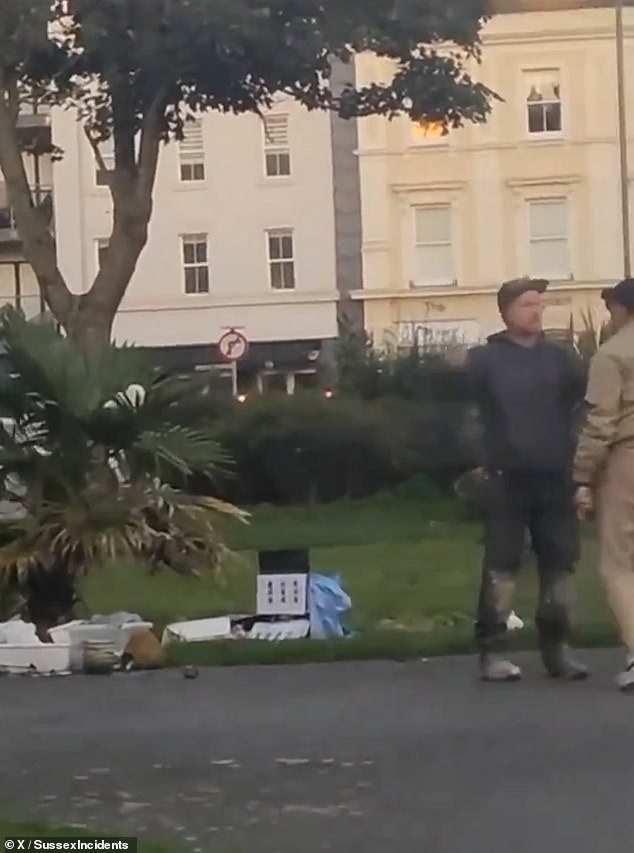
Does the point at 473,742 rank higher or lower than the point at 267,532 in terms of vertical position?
higher

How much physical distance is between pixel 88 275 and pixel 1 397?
41192 mm

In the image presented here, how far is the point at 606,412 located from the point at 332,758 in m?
2.16

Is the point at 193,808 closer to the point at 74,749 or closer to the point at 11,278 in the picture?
the point at 74,749

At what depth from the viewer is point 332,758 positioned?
621cm

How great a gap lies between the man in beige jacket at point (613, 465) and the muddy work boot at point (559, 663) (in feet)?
0.75

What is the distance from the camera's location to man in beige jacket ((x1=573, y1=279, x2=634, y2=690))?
7.66 m

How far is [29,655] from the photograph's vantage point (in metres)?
8.46

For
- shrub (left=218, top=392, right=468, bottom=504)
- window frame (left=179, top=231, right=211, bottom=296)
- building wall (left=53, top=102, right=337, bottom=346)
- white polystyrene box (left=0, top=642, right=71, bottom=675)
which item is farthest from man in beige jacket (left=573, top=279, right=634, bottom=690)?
window frame (left=179, top=231, right=211, bottom=296)

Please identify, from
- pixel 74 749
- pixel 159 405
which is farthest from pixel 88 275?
pixel 74 749

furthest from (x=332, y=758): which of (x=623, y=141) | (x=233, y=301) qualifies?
(x=233, y=301)

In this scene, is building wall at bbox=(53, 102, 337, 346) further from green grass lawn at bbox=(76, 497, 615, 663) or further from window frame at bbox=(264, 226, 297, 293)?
green grass lawn at bbox=(76, 497, 615, 663)

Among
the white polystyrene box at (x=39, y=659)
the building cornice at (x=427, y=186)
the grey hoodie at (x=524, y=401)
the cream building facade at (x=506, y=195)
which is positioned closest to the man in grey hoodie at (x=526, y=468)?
the grey hoodie at (x=524, y=401)

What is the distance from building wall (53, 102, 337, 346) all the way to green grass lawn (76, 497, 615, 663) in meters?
28.6

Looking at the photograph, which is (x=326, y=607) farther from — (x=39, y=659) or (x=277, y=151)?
(x=277, y=151)
